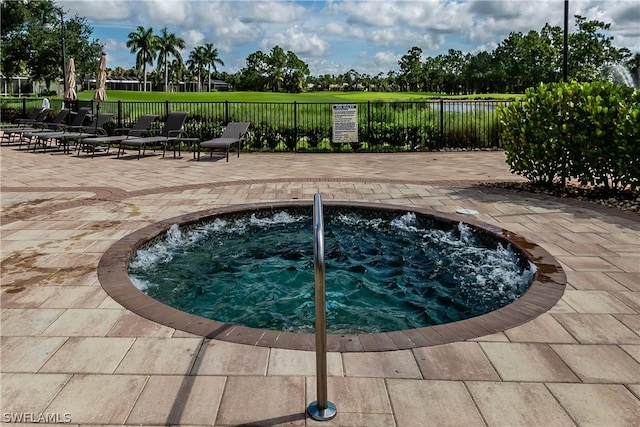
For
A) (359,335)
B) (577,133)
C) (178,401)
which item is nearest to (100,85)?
(577,133)

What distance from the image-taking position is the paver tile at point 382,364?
2795 mm

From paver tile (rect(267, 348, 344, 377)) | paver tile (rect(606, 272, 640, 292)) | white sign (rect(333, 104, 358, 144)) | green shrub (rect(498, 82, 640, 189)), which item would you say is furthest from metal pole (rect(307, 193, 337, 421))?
white sign (rect(333, 104, 358, 144))

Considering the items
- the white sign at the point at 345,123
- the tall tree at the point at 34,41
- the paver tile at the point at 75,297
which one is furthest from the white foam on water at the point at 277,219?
the tall tree at the point at 34,41

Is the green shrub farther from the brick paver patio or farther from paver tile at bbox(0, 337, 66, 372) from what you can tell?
paver tile at bbox(0, 337, 66, 372)

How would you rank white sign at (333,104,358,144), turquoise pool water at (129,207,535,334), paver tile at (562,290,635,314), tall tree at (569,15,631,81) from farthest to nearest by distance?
tall tree at (569,15,631,81) → white sign at (333,104,358,144) → turquoise pool water at (129,207,535,334) → paver tile at (562,290,635,314)

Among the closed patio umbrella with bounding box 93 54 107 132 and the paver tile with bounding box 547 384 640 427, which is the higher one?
the closed patio umbrella with bounding box 93 54 107 132

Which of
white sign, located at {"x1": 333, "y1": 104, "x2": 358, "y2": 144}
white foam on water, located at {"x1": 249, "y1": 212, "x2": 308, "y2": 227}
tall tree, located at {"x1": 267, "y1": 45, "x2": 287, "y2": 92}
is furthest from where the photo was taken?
Answer: tall tree, located at {"x1": 267, "y1": 45, "x2": 287, "y2": 92}

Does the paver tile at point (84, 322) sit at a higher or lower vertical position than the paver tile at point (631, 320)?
higher

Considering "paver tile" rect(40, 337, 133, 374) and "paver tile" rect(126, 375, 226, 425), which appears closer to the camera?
"paver tile" rect(126, 375, 226, 425)

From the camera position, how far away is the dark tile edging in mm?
3176

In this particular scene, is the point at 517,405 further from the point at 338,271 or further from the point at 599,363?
the point at 338,271

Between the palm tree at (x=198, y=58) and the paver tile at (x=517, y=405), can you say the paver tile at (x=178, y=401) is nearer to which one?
the paver tile at (x=517, y=405)

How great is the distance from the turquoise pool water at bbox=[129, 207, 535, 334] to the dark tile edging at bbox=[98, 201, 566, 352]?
0.70 feet

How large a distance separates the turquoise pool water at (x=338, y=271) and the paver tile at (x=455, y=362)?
1.22 metres
